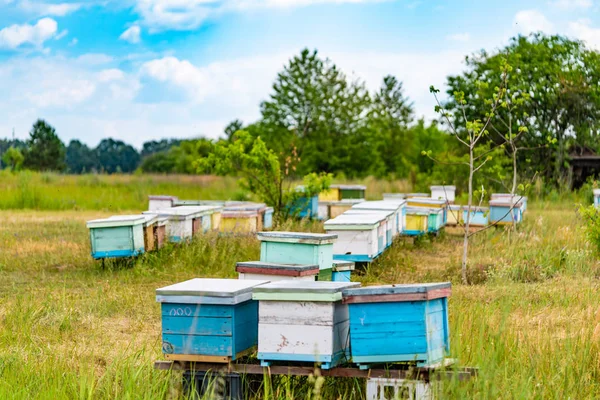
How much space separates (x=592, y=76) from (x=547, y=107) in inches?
98.3

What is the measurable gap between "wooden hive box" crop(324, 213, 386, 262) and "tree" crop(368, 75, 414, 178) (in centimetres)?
3382

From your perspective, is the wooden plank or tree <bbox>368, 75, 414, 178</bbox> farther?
tree <bbox>368, 75, 414, 178</bbox>

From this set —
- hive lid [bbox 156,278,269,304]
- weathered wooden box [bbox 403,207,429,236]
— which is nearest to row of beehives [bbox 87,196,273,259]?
weathered wooden box [bbox 403,207,429,236]

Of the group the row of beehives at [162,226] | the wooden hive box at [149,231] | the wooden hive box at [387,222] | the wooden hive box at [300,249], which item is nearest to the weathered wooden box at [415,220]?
the wooden hive box at [387,222]

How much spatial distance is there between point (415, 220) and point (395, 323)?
759 centimetres

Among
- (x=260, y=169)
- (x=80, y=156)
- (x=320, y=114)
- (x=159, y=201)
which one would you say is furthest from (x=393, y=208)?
(x=80, y=156)

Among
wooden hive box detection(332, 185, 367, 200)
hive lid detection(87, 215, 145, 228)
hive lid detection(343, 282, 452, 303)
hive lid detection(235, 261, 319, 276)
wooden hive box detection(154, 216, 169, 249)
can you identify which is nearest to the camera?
hive lid detection(343, 282, 452, 303)

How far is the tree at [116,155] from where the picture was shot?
88.6m

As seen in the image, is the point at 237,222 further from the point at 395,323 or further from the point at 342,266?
the point at 395,323

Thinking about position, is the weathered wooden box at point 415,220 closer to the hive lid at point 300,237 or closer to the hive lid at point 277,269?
the hive lid at point 300,237

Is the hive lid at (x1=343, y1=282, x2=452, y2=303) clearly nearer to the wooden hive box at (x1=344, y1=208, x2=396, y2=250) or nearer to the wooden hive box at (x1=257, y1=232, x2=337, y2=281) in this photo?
the wooden hive box at (x1=257, y1=232, x2=337, y2=281)

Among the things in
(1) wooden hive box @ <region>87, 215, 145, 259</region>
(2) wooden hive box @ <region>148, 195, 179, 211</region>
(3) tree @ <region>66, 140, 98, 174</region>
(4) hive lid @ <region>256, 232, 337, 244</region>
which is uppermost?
(3) tree @ <region>66, 140, 98, 174</region>

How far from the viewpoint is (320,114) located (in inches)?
1620

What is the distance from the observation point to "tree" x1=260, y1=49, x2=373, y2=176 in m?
41.2
